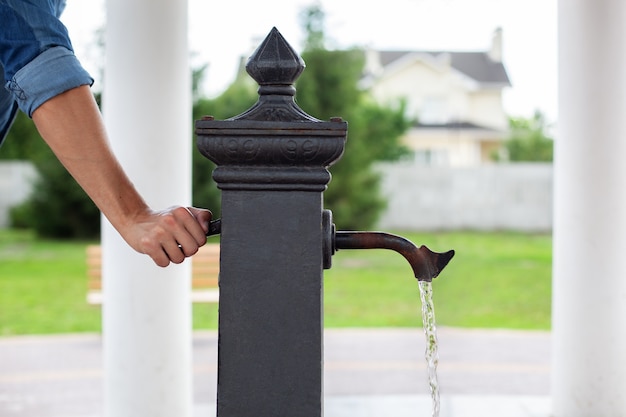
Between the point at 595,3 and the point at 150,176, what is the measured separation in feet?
6.81

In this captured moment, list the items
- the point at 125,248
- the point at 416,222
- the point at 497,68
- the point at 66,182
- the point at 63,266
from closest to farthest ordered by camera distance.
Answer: the point at 125,248, the point at 63,266, the point at 66,182, the point at 416,222, the point at 497,68

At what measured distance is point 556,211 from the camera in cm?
406

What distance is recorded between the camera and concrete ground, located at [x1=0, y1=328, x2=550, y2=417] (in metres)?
4.44

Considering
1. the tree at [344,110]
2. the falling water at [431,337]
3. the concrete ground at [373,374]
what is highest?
the tree at [344,110]

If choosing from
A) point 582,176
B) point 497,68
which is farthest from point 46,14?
point 497,68

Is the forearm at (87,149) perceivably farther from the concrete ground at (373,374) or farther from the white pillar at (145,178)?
the concrete ground at (373,374)

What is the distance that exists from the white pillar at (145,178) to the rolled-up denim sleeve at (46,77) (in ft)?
7.89

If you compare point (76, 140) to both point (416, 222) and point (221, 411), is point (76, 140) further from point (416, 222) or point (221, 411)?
point (416, 222)

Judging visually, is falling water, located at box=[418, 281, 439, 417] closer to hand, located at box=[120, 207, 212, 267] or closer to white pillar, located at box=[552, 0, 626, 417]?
hand, located at box=[120, 207, 212, 267]

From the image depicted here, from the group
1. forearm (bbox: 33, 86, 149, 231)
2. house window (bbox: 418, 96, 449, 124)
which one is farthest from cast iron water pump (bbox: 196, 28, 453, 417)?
house window (bbox: 418, 96, 449, 124)

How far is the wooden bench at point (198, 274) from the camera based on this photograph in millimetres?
6729

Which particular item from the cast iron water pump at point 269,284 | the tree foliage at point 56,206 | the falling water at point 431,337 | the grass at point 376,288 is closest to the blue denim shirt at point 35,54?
the cast iron water pump at point 269,284

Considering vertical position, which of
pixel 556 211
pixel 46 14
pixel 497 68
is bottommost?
pixel 556 211

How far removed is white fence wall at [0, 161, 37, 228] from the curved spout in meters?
15.8
